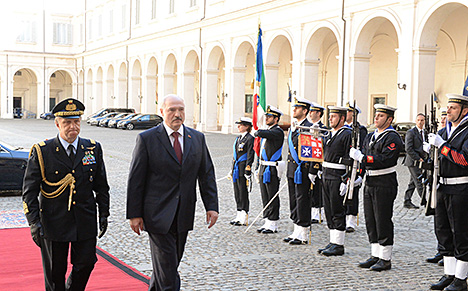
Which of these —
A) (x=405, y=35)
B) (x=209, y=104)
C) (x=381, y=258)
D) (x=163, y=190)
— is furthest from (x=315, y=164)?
(x=209, y=104)

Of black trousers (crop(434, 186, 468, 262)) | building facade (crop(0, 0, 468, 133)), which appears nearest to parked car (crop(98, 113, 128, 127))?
building facade (crop(0, 0, 468, 133))

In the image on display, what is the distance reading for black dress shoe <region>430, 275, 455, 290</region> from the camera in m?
5.59

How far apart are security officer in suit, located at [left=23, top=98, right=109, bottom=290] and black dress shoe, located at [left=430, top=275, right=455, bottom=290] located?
3269 mm

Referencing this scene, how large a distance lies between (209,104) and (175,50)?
5.63 m

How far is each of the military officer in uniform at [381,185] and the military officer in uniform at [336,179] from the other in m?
0.47

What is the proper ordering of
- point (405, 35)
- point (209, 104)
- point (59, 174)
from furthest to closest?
point (209, 104)
point (405, 35)
point (59, 174)

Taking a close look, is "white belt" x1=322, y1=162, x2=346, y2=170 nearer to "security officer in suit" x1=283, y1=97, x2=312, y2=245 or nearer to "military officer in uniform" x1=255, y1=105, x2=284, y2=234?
"security officer in suit" x1=283, y1=97, x2=312, y2=245

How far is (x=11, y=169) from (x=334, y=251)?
6.59 metres

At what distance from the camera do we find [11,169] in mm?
10680

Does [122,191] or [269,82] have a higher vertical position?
[269,82]

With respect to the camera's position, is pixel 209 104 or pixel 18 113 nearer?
pixel 209 104

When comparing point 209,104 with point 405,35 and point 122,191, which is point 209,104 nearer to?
point 405,35

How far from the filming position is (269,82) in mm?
29219

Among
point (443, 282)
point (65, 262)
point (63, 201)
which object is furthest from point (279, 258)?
point (63, 201)
